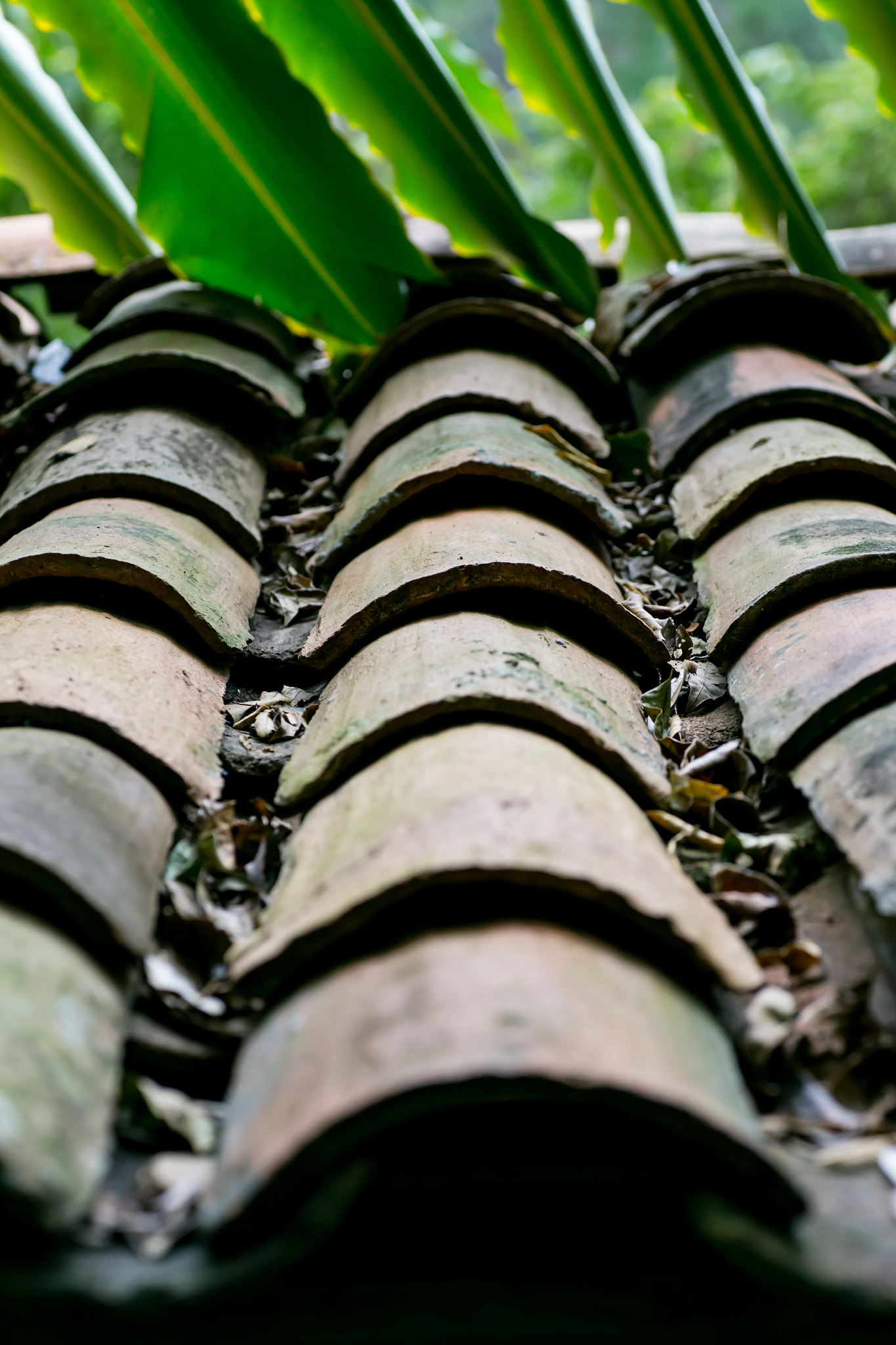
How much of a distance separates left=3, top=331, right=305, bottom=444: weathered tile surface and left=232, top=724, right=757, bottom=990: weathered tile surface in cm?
99

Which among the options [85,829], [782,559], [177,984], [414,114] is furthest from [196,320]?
[177,984]

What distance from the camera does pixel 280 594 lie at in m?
1.53

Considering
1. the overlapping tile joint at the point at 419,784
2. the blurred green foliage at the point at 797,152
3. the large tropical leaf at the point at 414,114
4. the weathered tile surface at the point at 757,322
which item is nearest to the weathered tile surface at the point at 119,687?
the overlapping tile joint at the point at 419,784

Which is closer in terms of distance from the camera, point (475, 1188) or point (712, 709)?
point (475, 1188)

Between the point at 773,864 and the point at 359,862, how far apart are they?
44 cm

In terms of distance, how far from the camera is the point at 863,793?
990 millimetres

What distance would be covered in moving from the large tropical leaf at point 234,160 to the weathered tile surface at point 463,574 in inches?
26.7

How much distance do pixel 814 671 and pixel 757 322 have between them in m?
1.06

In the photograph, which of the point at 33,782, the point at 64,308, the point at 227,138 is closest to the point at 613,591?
the point at 33,782

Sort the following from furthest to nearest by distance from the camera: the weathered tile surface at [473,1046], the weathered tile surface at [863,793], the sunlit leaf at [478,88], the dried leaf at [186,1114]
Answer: the sunlit leaf at [478,88] → the weathered tile surface at [863,793] → the dried leaf at [186,1114] → the weathered tile surface at [473,1046]

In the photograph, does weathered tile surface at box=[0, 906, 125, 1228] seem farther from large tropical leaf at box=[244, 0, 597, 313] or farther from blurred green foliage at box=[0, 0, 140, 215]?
blurred green foliage at box=[0, 0, 140, 215]

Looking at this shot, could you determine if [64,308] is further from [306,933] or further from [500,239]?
[306,933]

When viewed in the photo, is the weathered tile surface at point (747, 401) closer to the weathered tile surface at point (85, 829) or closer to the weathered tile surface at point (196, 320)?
the weathered tile surface at point (196, 320)

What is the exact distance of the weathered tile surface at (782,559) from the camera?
4.18 ft
